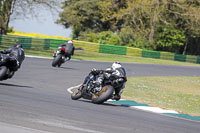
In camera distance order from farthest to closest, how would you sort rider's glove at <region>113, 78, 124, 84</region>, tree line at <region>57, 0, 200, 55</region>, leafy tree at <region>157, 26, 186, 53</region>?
leafy tree at <region>157, 26, 186, 53</region> → tree line at <region>57, 0, 200, 55</region> → rider's glove at <region>113, 78, 124, 84</region>

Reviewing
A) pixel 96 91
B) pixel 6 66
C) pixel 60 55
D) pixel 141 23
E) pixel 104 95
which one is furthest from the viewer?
pixel 141 23

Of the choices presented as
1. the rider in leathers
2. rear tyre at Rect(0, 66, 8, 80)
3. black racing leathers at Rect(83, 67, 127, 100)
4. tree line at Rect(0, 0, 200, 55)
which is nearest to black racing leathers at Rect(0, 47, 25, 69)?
the rider in leathers

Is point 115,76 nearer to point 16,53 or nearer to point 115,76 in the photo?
point 115,76

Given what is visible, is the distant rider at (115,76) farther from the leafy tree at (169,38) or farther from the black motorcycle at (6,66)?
the leafy tree at (169,38)

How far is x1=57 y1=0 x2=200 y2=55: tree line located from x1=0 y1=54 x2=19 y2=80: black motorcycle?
3909 centimetres

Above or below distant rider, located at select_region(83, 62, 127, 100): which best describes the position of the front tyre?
below

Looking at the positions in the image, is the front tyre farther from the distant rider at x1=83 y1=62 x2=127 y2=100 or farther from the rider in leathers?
the rider in leathers

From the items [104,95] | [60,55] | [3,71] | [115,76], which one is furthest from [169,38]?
[104,95]

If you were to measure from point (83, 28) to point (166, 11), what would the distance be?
15.2 meters

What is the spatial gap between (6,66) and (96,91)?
282 cm

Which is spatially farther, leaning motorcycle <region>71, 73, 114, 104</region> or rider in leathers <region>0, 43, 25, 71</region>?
rider in leathers <region>0, 43, 25, 71</region>

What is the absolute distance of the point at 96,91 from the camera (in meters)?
11.2

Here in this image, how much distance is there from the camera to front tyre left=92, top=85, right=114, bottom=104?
10.9 m

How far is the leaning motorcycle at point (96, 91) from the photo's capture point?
1093 centimetres
